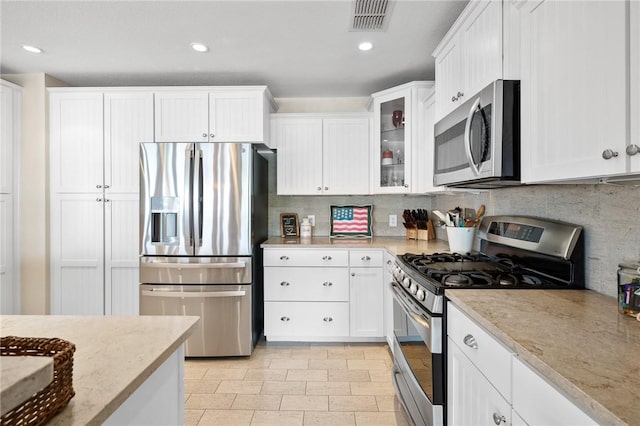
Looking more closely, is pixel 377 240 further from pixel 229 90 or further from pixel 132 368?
pixel 132 368

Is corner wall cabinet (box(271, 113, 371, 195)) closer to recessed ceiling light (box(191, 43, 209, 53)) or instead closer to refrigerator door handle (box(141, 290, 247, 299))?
recessed ceiling light (box(191, 43, 209, 53))

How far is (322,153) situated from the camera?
3434mm

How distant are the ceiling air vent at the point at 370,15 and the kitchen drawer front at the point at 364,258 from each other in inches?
67.6

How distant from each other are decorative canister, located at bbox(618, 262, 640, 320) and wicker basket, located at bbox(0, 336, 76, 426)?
151 centimetres

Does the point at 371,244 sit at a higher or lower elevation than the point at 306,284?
higher

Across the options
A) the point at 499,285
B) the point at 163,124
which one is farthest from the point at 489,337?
the point at 163,124

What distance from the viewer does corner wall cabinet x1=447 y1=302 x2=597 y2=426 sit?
0.80 m

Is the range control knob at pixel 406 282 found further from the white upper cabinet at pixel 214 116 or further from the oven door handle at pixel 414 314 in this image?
the white upper cabinet at pixel 214 116

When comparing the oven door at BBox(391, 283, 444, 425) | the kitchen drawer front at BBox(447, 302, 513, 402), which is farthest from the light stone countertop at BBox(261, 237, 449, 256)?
the kitchen drawer front at BBox(447, 302, 513, 402)

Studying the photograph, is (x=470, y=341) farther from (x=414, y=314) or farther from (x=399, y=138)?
(x=399, y=138)

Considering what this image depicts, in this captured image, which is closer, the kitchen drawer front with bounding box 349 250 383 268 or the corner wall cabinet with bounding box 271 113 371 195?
the kitchen drawer front with bounding box 349 250 383 268

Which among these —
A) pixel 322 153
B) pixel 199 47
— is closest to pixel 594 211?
pixel 322 153

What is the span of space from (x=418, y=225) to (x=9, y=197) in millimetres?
3666

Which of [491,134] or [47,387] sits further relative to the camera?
[491,134]
